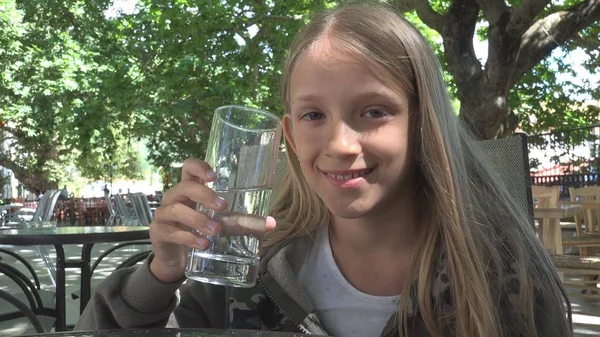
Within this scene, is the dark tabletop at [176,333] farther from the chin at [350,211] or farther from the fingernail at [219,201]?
the chin at [350,211]

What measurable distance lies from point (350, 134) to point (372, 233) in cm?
28

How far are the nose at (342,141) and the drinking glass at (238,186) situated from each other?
0.49 feet

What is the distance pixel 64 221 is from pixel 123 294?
2576 cm

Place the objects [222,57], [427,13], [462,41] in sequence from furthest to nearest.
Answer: [222,57], [427,13], [462,41]

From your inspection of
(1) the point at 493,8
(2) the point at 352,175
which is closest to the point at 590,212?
(1) the point at 493,8

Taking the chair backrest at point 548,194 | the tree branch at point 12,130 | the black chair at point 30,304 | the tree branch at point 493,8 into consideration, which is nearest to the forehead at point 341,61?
the black chair at point 30,304

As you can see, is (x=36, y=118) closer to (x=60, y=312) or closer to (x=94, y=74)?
(x=94, y=74)

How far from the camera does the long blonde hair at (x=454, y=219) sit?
1.19 metres

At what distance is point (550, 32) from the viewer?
23.5 feet

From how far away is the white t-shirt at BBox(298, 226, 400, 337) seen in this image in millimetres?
1337

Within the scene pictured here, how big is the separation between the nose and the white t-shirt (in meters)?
0.32

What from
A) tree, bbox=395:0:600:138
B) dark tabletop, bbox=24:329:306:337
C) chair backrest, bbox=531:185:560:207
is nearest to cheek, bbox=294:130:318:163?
dark tabletop, bbox=24:329:306:337

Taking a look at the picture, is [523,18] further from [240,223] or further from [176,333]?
[176,333]

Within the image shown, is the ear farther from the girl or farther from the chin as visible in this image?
the chin
